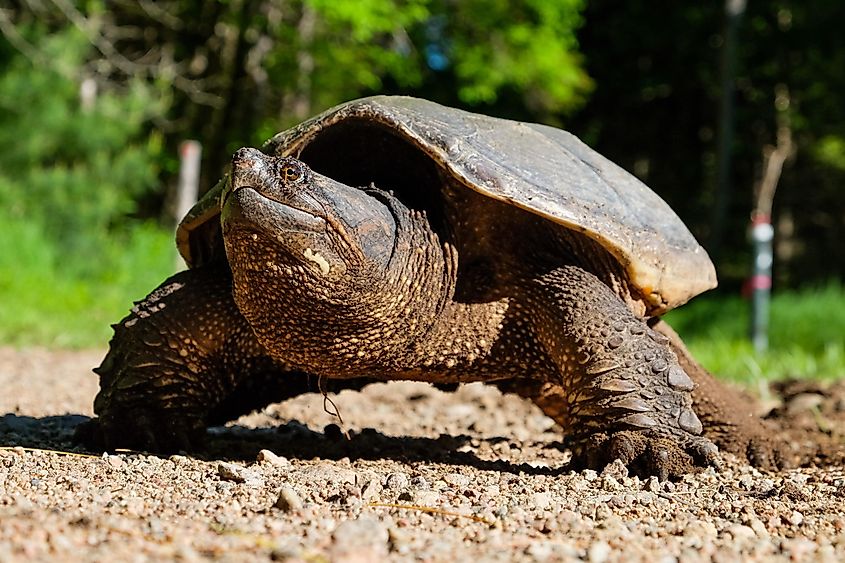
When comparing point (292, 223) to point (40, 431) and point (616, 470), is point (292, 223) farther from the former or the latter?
point (40, 431)

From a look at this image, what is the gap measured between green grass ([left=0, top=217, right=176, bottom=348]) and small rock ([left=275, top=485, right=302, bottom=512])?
18.7 ft

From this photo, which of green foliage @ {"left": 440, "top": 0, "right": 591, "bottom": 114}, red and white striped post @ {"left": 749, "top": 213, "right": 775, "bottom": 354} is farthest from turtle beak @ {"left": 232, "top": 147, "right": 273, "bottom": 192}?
green foliage @ {"left": 440, "top": 0, "right": 591, "bottom": 114}

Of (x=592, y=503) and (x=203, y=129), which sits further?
(x=203, y=129)

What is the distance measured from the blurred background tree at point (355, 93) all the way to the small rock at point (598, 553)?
20.8ft

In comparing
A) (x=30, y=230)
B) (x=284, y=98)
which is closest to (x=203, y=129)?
(x=284, y=98)

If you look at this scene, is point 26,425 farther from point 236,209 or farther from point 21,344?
point 21,344

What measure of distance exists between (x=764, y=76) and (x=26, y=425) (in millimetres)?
21548

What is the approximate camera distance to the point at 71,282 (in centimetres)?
1047

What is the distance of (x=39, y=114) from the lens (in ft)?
41.2

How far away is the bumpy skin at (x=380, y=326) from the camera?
2424mm

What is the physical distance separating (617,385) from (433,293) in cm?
56

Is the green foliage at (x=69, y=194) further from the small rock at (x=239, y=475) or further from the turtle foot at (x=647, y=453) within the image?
the turtle foot at (x=647, y=453)

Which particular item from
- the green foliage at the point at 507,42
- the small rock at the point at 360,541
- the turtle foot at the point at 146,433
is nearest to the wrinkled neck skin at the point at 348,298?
the turtle foot at the point at 146,433

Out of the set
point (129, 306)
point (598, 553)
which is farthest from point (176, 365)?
point (129, 306)
